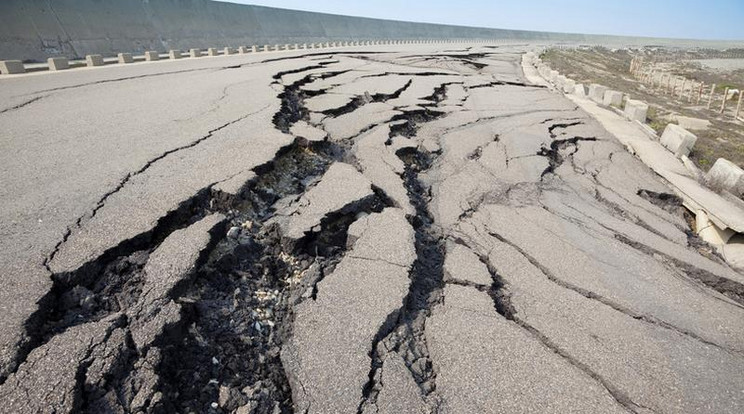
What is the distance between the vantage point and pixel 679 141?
559 cm

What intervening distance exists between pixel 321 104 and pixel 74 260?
4.16m

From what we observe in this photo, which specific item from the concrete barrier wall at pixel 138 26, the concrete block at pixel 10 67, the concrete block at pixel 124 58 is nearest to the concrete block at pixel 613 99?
the concrete block at pixel 124 58

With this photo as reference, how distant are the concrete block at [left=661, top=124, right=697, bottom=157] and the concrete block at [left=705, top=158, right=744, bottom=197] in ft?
3.12

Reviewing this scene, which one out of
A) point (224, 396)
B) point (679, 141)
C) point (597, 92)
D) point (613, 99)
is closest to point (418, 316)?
point (224, 396)

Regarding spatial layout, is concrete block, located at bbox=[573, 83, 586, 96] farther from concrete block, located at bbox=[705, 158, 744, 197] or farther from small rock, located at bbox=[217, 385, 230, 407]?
small rock, located at bbox=[217, 385, 230, 407]

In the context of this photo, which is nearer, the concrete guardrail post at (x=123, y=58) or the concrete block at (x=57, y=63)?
the concrete block at (x=57, y=63)

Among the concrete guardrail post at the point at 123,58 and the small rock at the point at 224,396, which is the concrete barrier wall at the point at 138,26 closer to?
the concrete guardrail post at the point at 123,58

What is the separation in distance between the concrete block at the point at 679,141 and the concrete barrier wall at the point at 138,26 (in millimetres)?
15011

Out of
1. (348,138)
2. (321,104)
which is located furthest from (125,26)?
(348,138)

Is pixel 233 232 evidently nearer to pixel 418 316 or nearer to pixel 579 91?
pixel 418 316

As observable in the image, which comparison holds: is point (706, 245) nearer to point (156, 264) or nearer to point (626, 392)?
point (626, 392)

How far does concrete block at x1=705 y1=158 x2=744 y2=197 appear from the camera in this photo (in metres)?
4.29

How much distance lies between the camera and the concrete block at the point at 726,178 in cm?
429

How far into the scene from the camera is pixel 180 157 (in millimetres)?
3434
